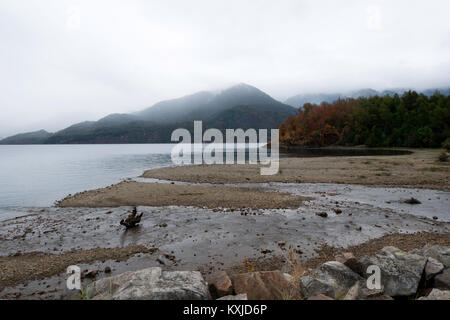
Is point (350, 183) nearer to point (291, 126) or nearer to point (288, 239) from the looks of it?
point (288, 239)

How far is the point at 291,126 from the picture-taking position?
476ft

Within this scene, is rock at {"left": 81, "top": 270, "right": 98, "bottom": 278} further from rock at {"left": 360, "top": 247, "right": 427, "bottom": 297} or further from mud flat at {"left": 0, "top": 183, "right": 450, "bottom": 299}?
rock at {"left": 360, "top": 247, "right": 427, "bottom": 297}

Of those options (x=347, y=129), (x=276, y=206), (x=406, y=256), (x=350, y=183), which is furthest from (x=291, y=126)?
(x=406, y=256)

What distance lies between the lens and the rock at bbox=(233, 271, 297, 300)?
6.29 meters

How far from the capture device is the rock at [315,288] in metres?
6.39

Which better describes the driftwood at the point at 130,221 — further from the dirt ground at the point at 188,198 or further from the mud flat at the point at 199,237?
the dirt ground at the point at 188,198

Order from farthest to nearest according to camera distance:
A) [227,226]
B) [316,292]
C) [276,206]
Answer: [276,206]
[227,226]
[316,292]

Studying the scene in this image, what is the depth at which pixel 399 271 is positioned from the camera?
736 centimetres

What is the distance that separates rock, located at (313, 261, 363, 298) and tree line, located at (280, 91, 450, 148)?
99007 millimetres

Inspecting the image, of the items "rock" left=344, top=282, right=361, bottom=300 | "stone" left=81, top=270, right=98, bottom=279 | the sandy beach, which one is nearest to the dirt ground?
the sandy beach

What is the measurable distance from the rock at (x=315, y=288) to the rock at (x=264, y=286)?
0.95 feet

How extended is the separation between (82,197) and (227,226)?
18306 mm

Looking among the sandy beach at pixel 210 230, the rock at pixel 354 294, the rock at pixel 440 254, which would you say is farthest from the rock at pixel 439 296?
the sandy beach at pixel 210 230

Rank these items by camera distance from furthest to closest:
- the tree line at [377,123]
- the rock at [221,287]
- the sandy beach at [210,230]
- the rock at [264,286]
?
the tree line at [377,123], the sandy beach at [210,230], the rock at [221,287], the rock at [264,286]
